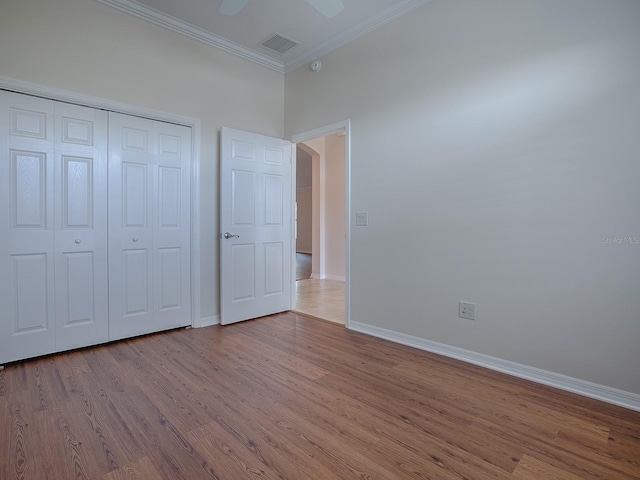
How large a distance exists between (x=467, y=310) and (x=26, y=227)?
3.39m

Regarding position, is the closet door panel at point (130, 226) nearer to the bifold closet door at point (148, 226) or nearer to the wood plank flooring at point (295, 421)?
the bifold closet door at point (148, 226)

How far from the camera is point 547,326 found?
2.22 m

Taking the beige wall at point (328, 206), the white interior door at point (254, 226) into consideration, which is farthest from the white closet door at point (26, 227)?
the beige wall at point (328, 206)

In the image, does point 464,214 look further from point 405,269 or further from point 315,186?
point 315,186

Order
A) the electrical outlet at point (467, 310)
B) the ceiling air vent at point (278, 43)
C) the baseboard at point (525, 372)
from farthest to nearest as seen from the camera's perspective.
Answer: the ceiling air vent at point (278, 43) → the electrical outlet at point (467, 310) → the baseboard at point (525, 372)

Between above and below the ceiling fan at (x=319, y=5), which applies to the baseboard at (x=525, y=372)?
below

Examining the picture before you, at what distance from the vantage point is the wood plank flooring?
1.44m

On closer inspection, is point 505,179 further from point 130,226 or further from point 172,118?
point 130,226

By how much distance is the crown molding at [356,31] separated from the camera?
2.84 metres

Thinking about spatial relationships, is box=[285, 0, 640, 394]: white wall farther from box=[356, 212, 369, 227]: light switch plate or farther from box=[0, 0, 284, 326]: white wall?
box=[0, 0, 284, 326]: white wall

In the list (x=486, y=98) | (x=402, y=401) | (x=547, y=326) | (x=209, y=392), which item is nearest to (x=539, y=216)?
(x=547, y=326)

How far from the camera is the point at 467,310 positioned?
8.47 feet

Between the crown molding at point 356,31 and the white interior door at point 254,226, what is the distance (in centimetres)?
93

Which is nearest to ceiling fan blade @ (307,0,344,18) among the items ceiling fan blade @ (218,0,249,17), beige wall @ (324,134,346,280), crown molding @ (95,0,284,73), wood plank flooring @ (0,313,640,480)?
ceiling fan blade @ (218,0,249,17)
